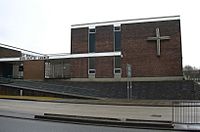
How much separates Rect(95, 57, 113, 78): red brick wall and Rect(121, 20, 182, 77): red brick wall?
1968 millimetres

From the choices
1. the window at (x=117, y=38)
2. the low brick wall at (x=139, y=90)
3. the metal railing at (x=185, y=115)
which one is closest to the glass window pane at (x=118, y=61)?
the window at (x=117, y=38)

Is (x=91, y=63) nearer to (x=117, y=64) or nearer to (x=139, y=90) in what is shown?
(x=117, y=64)

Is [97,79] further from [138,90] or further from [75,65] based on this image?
[138,90]

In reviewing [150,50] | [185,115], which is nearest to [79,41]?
[150,50]

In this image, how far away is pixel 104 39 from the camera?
3912 cm

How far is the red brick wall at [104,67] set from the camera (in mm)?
37812

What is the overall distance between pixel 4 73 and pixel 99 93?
82.3 feet

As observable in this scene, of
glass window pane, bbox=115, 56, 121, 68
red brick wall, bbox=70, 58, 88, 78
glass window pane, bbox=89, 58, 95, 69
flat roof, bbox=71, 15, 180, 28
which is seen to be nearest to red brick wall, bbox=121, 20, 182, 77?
flat roof, bbox=71, 15, 180, 28

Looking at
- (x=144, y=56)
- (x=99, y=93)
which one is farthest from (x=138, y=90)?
(x=144, y=56)

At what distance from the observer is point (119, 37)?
38406mm

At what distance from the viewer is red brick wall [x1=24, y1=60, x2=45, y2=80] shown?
42.9 meters

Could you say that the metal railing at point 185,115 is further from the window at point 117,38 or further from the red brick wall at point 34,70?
the red brick wall at point 34,70

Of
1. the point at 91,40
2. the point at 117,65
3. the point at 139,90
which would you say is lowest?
the point at 139,90

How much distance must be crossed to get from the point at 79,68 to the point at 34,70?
8.69 meters
